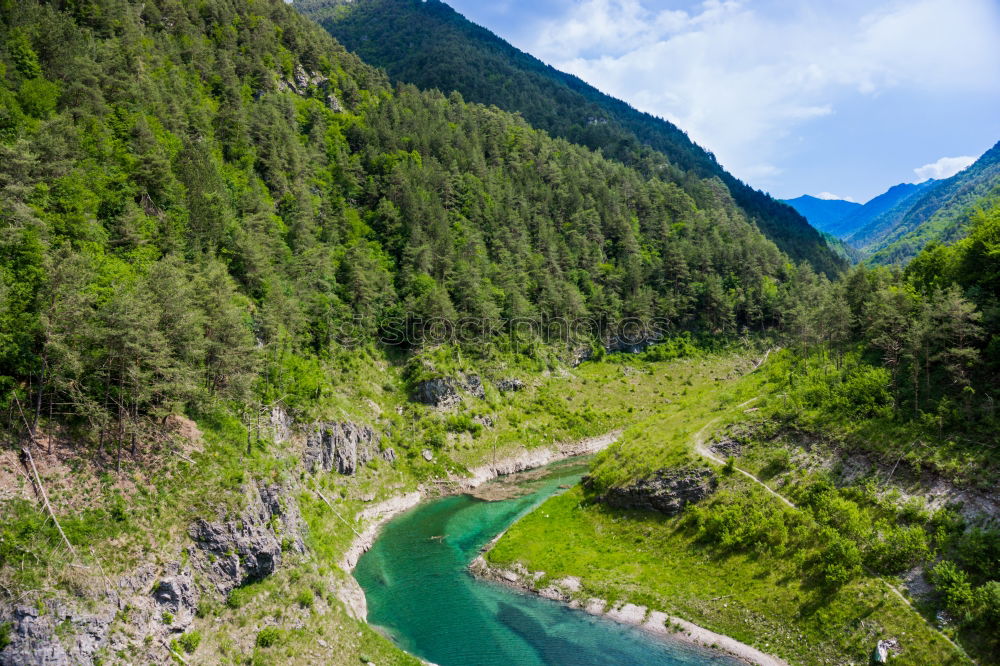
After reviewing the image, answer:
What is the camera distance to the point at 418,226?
104938 millimetres

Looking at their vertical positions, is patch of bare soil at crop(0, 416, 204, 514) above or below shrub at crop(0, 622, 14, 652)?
above

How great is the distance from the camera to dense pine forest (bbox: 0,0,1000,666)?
3128 centimetres

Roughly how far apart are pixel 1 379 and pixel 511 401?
6822 cm

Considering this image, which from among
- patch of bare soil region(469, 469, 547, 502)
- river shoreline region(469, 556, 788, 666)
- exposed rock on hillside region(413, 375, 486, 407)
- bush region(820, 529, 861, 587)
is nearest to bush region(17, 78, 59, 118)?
exposed rock on hillside region(413, 375, 486, 407)

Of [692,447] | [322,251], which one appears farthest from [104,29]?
[692,447]

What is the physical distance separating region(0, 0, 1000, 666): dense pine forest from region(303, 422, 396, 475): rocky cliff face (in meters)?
0.56

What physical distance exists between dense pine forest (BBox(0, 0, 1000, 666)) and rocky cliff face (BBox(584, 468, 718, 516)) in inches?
106

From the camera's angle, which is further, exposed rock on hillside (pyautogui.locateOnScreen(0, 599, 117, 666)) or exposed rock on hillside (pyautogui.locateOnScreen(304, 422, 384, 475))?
exposed rock on hillside (pyautogui.locateOnScreen(304, 422, 384, 475))

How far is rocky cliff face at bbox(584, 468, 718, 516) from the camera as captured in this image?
161 ft

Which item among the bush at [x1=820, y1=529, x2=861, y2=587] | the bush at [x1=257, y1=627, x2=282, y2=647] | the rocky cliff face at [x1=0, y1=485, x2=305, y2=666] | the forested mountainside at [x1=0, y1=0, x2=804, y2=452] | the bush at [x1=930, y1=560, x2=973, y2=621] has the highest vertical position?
the forested mountainside at [x1=0, y1=0, x2=804, y2=452]

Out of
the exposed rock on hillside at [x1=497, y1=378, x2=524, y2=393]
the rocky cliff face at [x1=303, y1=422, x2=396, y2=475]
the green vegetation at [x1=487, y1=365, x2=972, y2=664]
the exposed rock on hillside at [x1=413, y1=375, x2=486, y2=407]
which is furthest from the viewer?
the exposed rock on hillside at [x1=497, y1=378, x2=524, y2=393]

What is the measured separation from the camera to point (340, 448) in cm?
6056

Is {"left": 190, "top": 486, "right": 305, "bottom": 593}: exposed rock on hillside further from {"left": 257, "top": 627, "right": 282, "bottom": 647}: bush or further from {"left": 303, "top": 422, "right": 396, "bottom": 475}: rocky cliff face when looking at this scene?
{"left": 303, "top": 422, "right": 396, "bottom": 475}: rocky cliff face

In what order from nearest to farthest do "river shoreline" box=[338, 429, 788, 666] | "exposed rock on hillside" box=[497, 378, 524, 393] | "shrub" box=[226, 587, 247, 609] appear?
"shrub" box=[226, 587, 247, 609], "river shoreline" box=[338, 429, 788, 666], "exposed rock on hillside" box=[497, 378, 524, 393]
